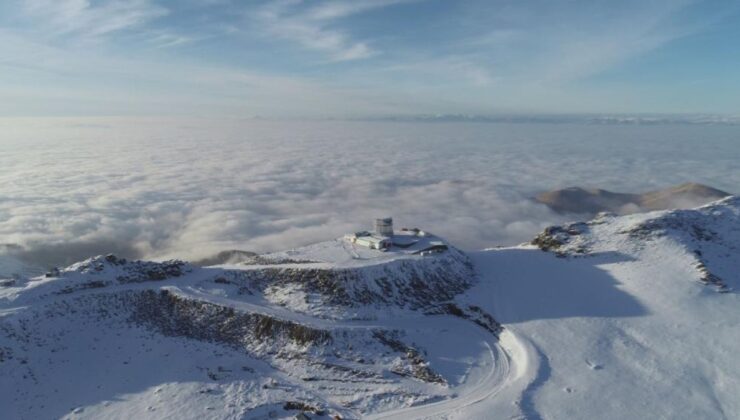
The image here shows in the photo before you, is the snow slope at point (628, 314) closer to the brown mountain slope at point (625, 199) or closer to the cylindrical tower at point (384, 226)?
the cylindrical tower at point (384, 226)

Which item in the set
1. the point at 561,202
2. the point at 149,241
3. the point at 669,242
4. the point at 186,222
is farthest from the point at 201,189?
the point at 669,242

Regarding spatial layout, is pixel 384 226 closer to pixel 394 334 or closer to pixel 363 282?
pixel 363 282

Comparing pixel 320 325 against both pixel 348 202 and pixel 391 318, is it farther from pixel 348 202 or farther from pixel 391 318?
pixel 348 202

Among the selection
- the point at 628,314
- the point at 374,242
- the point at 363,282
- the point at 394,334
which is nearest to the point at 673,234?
the point at 628,314

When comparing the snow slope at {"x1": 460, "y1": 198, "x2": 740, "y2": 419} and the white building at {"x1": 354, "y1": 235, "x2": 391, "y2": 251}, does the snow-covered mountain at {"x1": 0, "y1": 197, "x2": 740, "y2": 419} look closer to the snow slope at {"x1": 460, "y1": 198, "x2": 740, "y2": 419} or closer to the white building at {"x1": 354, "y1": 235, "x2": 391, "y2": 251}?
the snow slope at {"x1": 460, "y1": 198, "x2": 740, "y2": 419}

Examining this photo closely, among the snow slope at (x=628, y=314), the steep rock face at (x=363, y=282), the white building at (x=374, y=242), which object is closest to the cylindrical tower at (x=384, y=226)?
the white building at (x=374, y=242)

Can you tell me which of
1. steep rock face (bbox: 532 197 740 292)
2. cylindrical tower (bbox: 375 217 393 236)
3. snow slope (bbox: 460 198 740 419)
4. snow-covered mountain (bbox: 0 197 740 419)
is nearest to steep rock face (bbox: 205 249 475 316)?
snow-covered mountain (bbox: 0 197 740 419)
